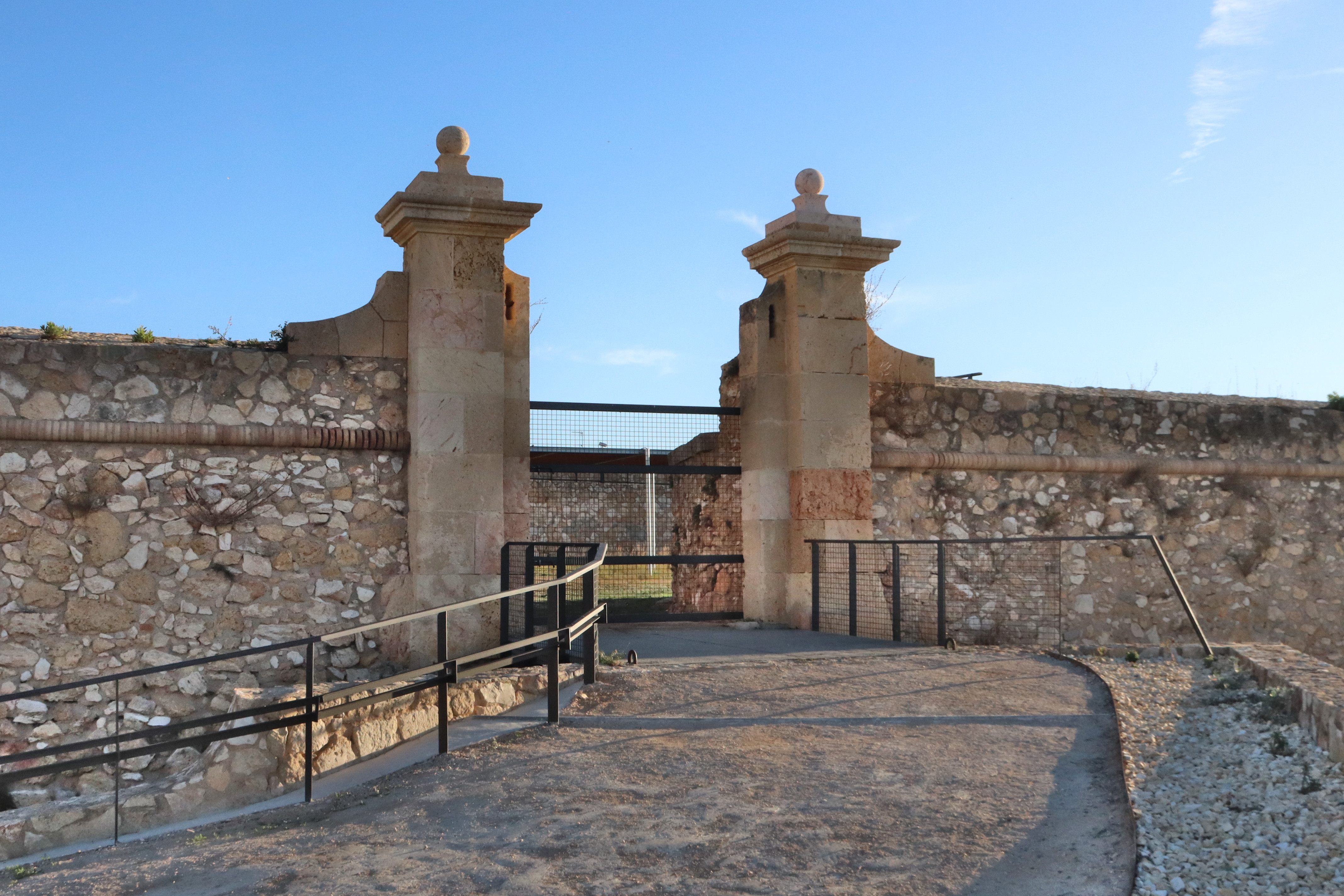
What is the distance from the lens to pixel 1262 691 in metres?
6.72

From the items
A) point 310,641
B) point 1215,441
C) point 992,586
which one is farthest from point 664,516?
point 310,641

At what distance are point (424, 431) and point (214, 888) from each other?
499 cm

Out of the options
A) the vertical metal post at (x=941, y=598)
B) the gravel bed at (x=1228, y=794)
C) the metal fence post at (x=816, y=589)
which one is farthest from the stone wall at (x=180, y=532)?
the gravel bed at (x=1228, y=794)

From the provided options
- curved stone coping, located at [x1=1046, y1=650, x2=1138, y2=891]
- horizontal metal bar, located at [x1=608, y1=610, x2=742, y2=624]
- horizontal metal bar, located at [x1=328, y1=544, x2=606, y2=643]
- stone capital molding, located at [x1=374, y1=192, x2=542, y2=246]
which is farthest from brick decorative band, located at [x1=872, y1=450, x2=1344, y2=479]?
horizontal metal bar, located at [x1=328, y1=544, x2=606, y2=643]

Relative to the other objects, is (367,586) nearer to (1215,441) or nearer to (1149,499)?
(1149,499)

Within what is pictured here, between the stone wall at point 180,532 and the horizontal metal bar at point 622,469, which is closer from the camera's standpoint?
the stone wall at point 180,532

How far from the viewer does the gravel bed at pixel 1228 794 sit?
3.96m

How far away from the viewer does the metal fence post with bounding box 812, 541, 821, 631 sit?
32.1 ft

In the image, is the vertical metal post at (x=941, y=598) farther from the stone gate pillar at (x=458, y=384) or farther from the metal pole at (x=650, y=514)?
the stone gate pillar at (x=458, y=384)

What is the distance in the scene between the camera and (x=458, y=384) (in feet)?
28.8

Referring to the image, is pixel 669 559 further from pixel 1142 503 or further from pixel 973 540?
pixel 1142 503

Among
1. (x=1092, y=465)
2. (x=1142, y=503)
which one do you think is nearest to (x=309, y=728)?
(x=1092, y=465)

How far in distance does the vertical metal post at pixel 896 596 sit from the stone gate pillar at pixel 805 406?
989 millimetres

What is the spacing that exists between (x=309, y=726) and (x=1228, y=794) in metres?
3.93
